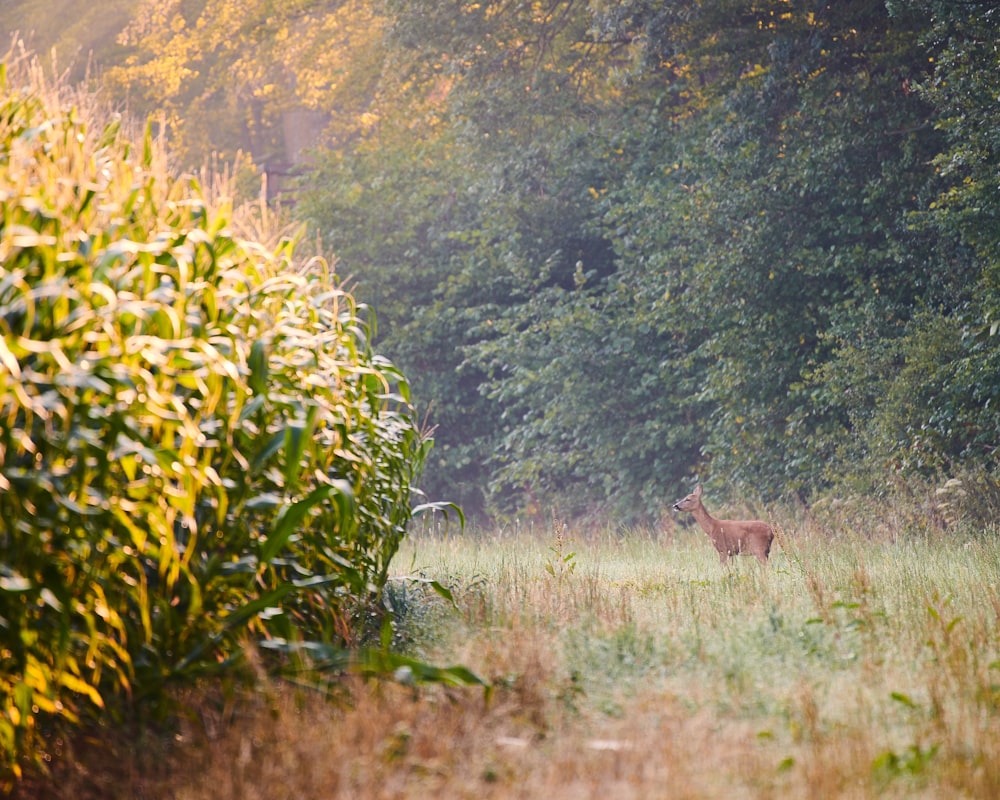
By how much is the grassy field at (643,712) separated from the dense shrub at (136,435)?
42 cm

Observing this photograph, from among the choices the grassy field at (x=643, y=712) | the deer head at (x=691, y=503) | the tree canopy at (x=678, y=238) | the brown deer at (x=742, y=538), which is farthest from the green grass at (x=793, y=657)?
the tree canopy at (x=678, y=238)

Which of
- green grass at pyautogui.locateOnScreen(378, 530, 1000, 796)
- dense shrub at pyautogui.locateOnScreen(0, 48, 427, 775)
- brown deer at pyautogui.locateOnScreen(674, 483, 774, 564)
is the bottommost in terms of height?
brown deer at pyautogui.locateOnScreen(674, 483, 774, 564)

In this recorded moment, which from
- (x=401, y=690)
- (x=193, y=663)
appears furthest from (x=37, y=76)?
(x=401, y=690)

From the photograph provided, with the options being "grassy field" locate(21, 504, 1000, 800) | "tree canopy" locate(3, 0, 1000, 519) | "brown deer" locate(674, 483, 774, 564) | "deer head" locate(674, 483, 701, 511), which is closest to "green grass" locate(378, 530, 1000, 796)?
"grassy field" locate(21, 504, 1000, 800)

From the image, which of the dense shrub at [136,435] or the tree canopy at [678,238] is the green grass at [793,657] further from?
the tree canopy at [678,238]

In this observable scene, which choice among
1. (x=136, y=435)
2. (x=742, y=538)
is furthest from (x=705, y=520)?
(x=136, y=435)

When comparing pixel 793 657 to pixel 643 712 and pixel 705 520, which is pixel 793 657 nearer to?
pixel 643 712

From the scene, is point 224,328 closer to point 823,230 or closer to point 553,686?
point 553,686

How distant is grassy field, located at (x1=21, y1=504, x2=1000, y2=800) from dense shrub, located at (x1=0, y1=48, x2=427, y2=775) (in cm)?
42

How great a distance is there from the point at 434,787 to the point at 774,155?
11.9 metres

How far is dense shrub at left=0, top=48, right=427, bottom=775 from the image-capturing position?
352cm

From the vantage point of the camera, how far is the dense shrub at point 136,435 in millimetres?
3521

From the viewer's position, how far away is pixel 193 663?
163 inches

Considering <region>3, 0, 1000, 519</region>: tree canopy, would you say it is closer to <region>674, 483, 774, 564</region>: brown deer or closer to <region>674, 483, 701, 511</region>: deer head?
<region>674, 483, 701, 511</region>: deer head
